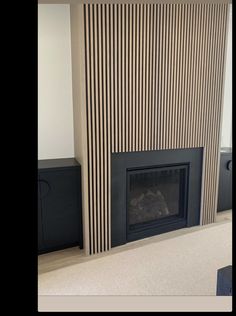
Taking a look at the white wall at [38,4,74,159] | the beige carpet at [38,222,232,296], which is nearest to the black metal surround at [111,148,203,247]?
the beige carpet at [38,222,232,296]

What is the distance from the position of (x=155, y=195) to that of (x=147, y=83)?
4.35 ft

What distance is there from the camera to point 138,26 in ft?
9.36

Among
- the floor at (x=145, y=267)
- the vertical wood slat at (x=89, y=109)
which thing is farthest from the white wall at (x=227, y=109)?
the vertical wood slat at (x=89, y=109)

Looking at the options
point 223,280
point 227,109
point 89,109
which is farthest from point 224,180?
point 223,280

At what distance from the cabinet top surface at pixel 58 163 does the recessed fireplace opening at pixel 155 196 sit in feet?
1.91

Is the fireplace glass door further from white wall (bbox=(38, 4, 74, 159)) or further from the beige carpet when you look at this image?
white wall (bbox=(38, 4, 74, 159))

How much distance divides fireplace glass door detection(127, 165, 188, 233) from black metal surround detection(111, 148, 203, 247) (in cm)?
3

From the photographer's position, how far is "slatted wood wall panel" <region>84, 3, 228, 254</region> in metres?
2.76

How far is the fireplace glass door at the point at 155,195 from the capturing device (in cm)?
328

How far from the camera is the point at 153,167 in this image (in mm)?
3271

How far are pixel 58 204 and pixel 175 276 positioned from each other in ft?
4.11
